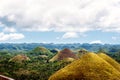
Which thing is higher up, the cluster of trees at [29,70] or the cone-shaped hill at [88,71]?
the cone-shaped hill at [88,71]

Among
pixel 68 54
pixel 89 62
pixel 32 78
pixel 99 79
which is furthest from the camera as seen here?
pixel 68 54

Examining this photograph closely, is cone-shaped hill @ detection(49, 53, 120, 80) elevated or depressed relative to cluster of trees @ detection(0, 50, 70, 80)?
elevated

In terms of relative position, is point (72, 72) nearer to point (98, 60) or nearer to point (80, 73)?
point (80, 73)

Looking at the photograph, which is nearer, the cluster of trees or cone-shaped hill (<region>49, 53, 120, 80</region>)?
cone-shaped hill (<region>49, 53, 120, 80</region>)

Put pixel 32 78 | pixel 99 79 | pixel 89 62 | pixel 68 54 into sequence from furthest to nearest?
pixel 68 54, pixel 32 78, pixel 89 62, pixel 99 79

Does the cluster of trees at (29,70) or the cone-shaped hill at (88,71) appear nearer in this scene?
the cone-shaped hill at (88,71)

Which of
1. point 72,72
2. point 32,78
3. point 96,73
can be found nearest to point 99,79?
point 96,73

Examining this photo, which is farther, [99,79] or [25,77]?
[25,77]

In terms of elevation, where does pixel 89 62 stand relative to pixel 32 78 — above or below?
above
